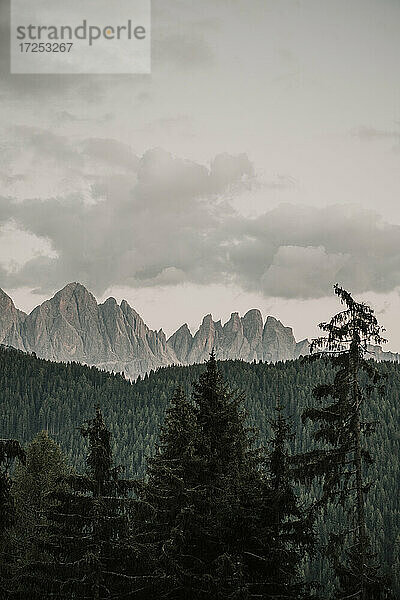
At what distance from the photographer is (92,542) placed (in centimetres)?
1719

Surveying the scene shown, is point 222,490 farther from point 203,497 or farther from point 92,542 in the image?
point 92,542

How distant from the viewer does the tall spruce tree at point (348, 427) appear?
1639 centimetres

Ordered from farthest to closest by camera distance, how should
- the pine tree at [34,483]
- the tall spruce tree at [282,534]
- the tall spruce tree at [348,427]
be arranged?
the pine tree at [34,483], the tall spruce tree at [282,534], the tall spruce tree at [348,427]

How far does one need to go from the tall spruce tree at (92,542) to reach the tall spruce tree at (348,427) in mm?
5640

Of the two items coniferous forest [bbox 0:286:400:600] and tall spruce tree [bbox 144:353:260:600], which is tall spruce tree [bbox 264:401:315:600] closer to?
coniferous forest [bbox 0:286:400:600]

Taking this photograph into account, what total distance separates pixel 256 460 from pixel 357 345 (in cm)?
600

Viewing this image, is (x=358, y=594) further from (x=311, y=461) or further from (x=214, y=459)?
(x=214, y=459)

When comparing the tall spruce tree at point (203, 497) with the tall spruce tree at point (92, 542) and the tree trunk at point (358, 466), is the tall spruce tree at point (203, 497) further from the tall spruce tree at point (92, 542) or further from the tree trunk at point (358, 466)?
the tree trunk at point (358, 466)

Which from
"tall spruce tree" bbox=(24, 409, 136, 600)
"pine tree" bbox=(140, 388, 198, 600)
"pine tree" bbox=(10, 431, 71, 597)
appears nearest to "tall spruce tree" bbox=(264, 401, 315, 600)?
"pine tree" bbox=(140, 388, 198, 600)

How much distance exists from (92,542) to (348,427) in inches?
309

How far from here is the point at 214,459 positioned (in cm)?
1895

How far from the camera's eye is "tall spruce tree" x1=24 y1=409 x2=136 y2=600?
55.4 ft

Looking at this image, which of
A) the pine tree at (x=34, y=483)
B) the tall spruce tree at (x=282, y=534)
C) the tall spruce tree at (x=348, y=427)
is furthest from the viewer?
the pine tree at (x=34, y=483)

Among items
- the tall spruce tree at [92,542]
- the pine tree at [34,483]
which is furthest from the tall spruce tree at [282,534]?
the pine tree at [34,483]
